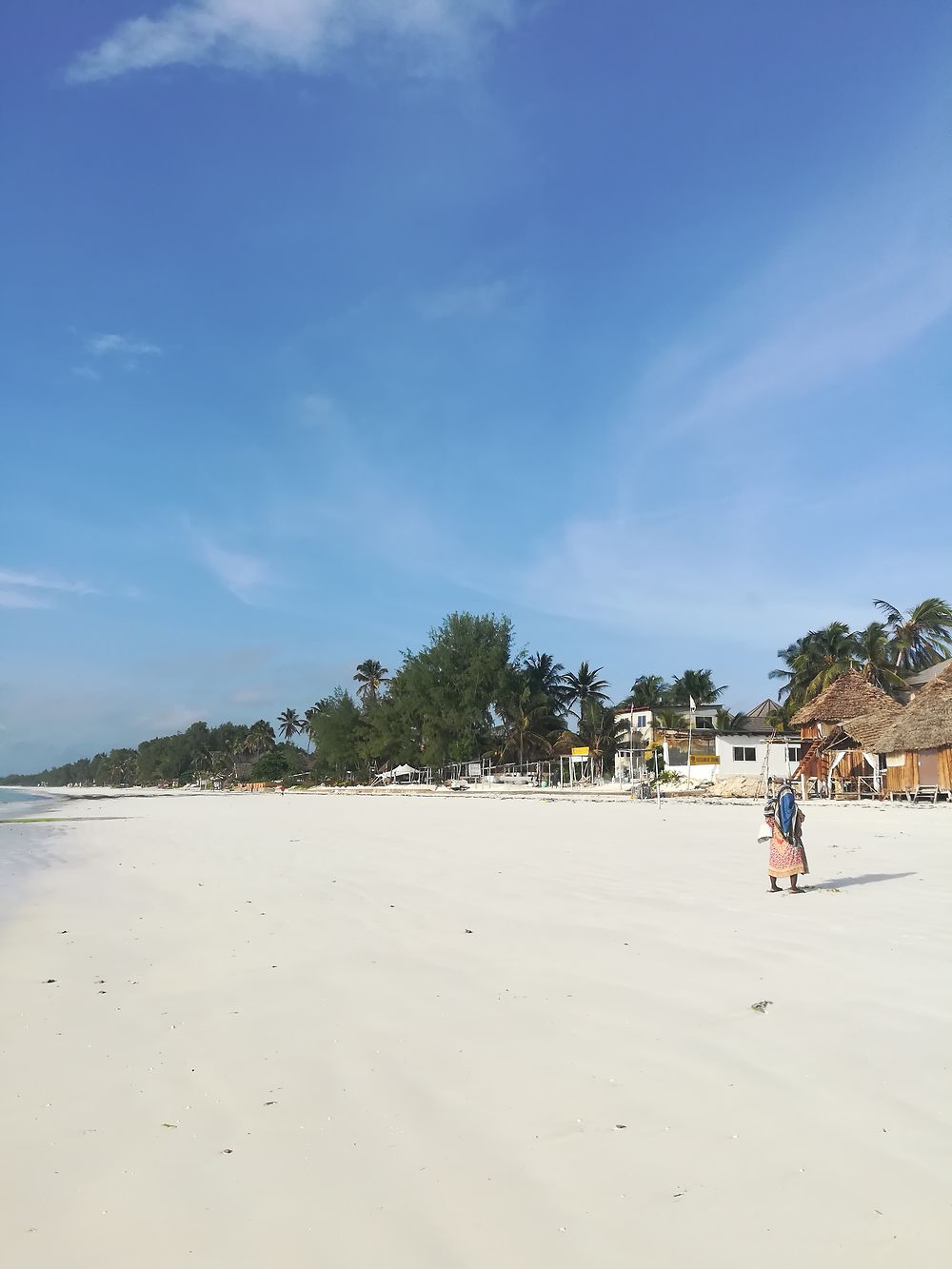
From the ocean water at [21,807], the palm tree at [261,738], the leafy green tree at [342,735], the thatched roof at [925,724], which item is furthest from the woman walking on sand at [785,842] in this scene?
the palm tree at [261,738]

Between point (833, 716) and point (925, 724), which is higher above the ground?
point (833, 716)

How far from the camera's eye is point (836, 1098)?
355 centimetres

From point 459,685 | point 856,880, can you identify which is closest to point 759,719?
point 459,685

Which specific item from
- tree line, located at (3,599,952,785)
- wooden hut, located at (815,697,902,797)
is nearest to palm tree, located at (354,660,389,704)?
tree line, located at (3,599,952,785)

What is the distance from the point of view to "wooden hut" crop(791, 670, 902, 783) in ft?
120

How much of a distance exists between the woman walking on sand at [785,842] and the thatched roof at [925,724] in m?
21.6

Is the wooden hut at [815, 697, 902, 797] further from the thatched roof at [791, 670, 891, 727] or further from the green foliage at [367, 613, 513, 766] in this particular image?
the green foliage at [367, 613, 513, 766]

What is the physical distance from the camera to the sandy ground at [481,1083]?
269cm

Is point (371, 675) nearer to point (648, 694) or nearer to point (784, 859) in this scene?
point (648, 694)

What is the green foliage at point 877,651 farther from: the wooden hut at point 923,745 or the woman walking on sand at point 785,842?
the woman walking on sand at point 785,842

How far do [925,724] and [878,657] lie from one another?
28180 mm

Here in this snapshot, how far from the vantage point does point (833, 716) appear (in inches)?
1497

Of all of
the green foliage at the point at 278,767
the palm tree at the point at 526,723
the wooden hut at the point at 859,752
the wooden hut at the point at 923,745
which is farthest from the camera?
the green foliage at the point at 278,767

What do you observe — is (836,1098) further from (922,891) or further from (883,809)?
(883,809)
